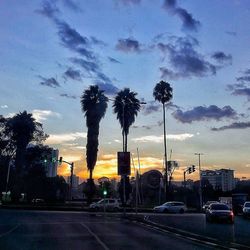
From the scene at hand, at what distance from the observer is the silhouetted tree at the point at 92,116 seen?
70875 mm

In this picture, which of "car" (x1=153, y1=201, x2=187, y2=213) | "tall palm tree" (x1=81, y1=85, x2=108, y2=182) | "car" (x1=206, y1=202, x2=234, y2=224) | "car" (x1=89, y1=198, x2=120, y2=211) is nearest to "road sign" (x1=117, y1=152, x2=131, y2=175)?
"car" (x1=206, y1=202, x2=234, y2=224)

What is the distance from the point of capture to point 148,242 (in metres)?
19.9

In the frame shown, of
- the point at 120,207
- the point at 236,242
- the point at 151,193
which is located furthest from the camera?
the point at 151,193

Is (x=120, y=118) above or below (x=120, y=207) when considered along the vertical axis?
above

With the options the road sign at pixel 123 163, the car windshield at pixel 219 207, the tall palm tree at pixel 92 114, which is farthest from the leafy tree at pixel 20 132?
the car windshield at pixel 219 207

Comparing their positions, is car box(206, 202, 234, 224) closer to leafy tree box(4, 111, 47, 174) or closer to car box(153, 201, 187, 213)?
car box(153, 201, 187, 213)

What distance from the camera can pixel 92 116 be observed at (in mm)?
72500

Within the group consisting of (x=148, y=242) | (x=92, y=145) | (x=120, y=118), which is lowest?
(x=148, y=242)

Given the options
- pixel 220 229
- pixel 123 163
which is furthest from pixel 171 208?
pixel 220 229

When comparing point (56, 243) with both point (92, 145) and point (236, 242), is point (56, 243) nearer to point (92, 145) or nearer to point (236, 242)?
point (236, 242)

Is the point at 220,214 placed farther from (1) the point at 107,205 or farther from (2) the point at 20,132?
(2) the point at 20,132

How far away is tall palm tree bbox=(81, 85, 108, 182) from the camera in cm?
7088

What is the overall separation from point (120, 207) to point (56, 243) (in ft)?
151

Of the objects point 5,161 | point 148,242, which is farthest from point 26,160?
point 148,242
